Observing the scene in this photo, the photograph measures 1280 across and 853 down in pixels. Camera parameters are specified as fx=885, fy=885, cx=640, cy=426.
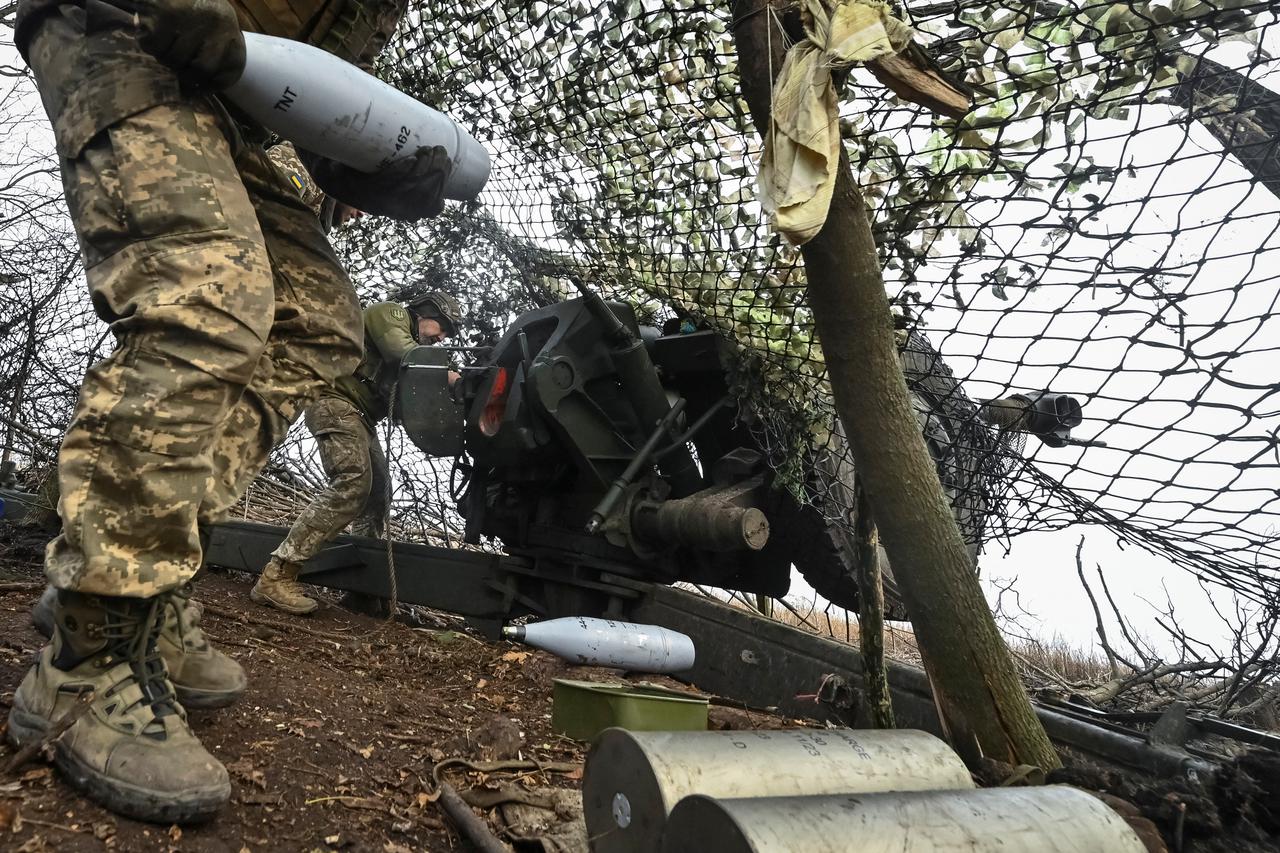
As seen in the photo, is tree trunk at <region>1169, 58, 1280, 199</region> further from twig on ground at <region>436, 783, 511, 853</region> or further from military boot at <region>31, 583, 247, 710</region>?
military boot at <region>31, 583, 247, 710</region>

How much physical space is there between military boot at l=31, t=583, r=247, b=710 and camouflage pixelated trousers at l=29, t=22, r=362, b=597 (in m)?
0.31

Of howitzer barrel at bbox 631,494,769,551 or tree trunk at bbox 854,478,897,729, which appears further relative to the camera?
howitzer barrel at bbox 631,494,769,551

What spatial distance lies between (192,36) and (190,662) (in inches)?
53.4

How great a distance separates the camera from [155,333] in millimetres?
1682

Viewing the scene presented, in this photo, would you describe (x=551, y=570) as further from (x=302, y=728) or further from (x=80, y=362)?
(x=80, y=362)

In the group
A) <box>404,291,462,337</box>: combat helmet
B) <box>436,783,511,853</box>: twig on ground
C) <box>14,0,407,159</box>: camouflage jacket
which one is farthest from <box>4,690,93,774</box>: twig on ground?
<box>404,291,462,337</box>: combat helmet

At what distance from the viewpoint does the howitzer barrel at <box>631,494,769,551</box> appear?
3164 millimetres

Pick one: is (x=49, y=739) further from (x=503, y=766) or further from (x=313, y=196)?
(x=313, y=196)

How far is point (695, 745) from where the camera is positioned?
53.9 inches

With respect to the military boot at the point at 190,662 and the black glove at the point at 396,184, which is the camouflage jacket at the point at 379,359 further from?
the military boot at the point at 190,662

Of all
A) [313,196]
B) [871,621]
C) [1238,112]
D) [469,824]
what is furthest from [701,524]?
[1238,112]

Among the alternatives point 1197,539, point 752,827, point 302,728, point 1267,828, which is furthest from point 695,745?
point 1197,539

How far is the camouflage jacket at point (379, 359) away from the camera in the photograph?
4.88 m

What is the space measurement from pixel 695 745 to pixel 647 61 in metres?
2.04
